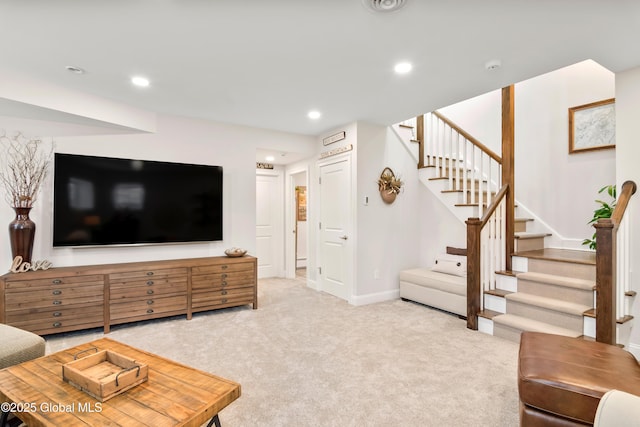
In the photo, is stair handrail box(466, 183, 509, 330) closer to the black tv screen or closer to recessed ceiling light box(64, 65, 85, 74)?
the black tv screen

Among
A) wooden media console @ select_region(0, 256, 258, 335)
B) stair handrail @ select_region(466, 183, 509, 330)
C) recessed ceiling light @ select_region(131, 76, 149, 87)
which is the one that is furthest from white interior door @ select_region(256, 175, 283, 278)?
stair handrail @ select_region(466, 183, 509, 330)

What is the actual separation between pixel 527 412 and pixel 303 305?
2912 millimetres

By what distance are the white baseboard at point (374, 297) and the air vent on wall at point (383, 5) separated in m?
3.28

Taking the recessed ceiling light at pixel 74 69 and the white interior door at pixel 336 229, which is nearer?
the recessed ceiling light at pixel 74 69

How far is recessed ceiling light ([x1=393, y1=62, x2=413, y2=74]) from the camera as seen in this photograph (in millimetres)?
2613

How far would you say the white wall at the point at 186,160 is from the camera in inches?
131

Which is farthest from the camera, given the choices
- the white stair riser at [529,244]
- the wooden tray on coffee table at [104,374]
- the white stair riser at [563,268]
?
the white stair riser at [529,244]

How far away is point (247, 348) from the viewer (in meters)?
2.83

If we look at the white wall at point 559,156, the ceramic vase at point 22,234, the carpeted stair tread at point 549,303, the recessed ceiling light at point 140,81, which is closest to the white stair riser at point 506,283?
the carpeted stair tread at point 549,303

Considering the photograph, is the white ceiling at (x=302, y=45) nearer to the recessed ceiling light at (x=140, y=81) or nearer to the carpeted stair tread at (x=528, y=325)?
the recessed ceiling light at (x=140, y=81)

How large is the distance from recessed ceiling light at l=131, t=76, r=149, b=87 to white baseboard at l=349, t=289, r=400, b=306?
3371 millimetres

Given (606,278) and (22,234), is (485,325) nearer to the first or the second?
(606,278)

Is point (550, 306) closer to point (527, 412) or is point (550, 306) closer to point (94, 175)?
point (527, 412)

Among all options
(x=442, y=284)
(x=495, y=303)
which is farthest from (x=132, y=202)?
(x=495, y=303)
